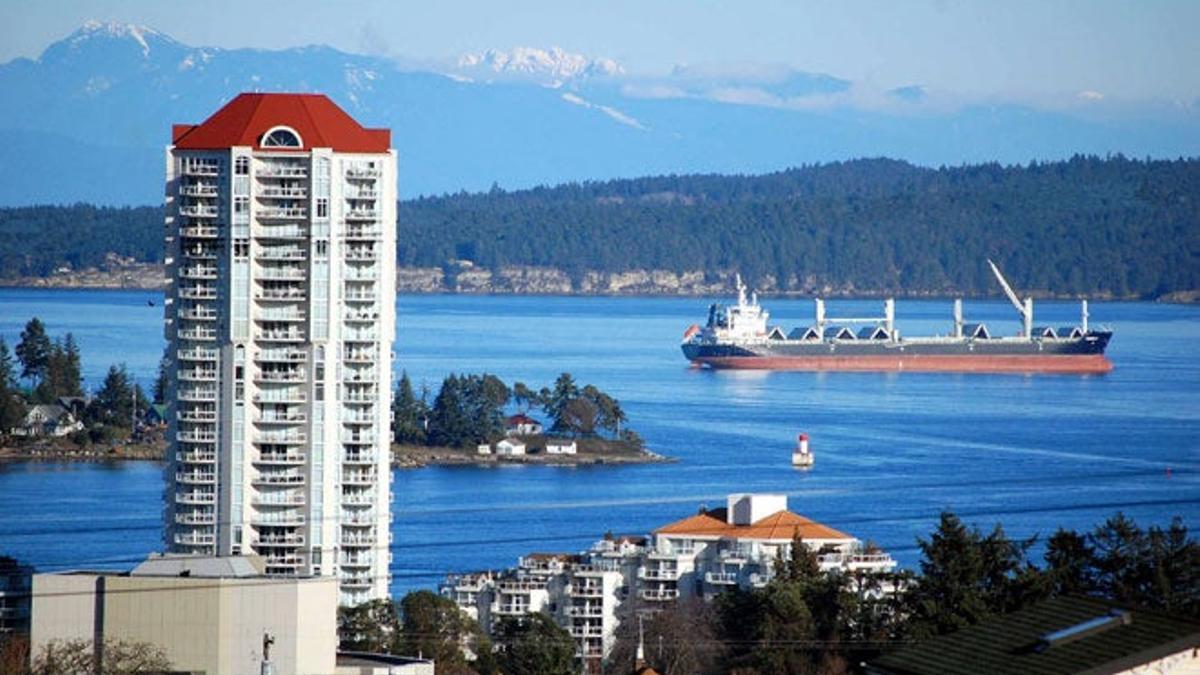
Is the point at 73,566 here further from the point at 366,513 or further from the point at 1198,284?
the point at 1198,284

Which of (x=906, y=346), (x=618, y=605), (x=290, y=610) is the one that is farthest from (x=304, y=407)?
(x=906, y=346)

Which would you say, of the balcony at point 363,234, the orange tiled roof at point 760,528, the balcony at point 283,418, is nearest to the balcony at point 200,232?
the balcony at point 363,234

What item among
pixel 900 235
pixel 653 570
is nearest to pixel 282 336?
pixel 653 570

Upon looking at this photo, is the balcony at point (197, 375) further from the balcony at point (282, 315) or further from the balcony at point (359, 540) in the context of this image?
the balcony at point (359, 540)

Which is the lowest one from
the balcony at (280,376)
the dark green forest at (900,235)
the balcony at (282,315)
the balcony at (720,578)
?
the balcony at (720,578)

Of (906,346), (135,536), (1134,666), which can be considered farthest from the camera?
(906,346)
